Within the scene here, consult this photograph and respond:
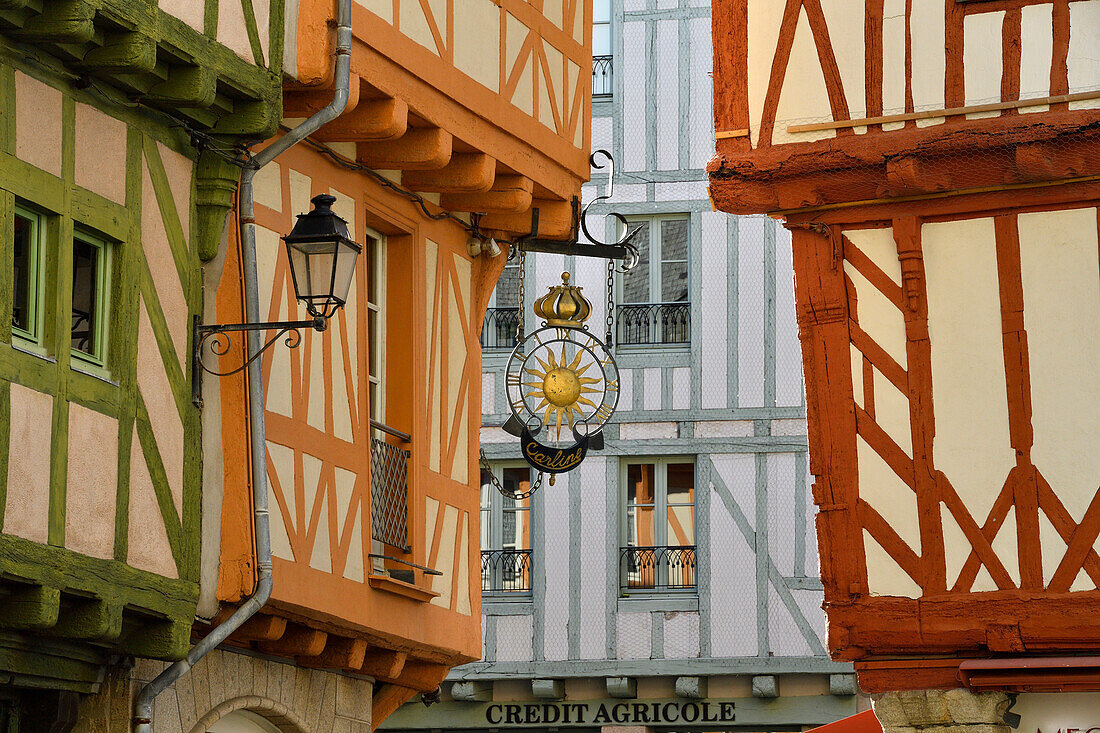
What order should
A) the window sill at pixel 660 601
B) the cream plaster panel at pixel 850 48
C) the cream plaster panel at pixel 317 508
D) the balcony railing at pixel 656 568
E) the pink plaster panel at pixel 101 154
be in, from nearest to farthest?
the pink plaster panel at pixel 101 154 → the cream plaster panel at pixel 317 508 → the cream plaster panel at pixel 850 48 → the window sill at pixel 660 601 → the balcony railing at pixel 656 568

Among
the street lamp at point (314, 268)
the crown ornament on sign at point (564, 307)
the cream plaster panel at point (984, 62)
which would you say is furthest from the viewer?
the crown ornament on sign at point (564, 307)

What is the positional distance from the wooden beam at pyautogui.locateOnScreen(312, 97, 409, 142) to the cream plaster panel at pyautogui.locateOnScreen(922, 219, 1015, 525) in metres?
2.78

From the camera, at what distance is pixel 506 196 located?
11516 millimetres

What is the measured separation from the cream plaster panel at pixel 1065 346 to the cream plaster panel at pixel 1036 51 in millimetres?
641

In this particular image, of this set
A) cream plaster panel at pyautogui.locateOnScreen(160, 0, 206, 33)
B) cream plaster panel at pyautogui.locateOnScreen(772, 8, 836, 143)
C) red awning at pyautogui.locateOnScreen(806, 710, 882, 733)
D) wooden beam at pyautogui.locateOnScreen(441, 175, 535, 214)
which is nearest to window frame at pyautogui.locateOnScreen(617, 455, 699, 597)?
wooden beam at pyautogui.locateOnScreen(441, 175, 535, 214)

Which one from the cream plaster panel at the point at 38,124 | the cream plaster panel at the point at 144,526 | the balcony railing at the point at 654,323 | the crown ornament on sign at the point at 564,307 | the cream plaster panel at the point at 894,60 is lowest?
the cream plaster panel at the point at 144,526

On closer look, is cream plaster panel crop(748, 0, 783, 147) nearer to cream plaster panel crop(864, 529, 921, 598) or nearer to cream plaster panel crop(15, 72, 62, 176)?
cream plaster panel crop(864, 529, 921, 598)

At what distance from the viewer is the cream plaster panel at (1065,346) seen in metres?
9.88

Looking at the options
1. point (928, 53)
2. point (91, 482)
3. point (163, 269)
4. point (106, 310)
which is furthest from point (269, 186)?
point (928, 53)

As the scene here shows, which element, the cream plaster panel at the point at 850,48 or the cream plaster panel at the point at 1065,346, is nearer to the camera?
the cream plaster panel at the point at 1065,346

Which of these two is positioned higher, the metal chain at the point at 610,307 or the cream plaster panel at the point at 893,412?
the metal chain at the point at 610,307

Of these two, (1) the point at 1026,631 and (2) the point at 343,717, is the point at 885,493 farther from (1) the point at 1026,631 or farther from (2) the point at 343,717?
(2) the point at 343,717

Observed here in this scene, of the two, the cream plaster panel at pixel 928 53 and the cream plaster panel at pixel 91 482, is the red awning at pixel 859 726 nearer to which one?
the cream plaster panel at pixel 928 53

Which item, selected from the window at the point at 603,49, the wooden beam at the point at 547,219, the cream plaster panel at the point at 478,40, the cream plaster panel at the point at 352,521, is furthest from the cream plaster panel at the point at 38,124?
the window at the point at 603,49
